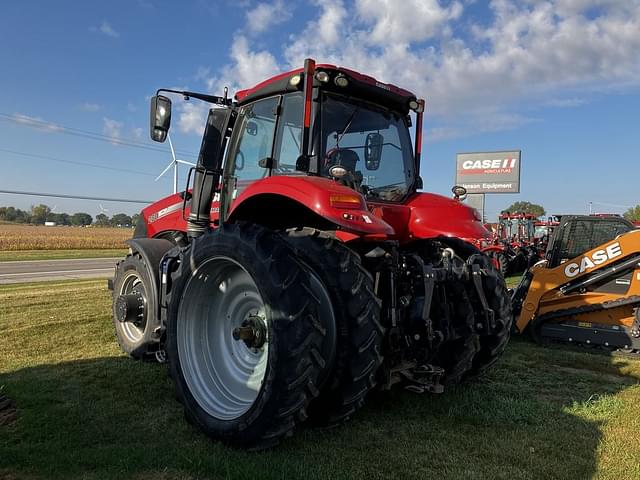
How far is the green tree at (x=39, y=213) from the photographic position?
78.2 meters

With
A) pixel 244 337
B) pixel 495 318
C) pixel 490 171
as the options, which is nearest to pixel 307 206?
pixel 244 337

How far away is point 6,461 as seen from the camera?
9.80 ft

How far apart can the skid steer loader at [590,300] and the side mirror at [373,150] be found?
3.75 m

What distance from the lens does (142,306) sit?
5.09 m

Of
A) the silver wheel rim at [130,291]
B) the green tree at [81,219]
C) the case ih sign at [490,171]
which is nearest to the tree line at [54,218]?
the green tree at [81,219]

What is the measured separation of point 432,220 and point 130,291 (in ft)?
11.5

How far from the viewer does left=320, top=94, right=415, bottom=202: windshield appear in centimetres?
377

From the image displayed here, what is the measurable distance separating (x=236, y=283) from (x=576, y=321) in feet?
15.6

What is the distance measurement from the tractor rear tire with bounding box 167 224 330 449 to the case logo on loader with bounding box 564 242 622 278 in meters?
4.72

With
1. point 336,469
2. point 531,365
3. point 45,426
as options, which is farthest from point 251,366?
point 531,365

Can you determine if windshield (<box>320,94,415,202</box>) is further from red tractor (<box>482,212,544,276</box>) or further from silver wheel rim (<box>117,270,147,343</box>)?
red tractor (<box>482,212,544,276</box>)

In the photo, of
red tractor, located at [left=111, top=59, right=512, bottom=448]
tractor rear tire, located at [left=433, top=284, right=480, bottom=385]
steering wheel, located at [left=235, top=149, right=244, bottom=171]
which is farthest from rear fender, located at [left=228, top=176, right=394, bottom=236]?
tractor rear tire, located at [left=433, top=284, right=480, bottom=385]

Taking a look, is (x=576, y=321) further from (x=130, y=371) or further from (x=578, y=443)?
(x=130, y=371)

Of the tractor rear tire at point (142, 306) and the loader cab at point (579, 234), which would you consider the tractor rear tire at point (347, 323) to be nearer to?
the tractor rear tire at point (142, 306)
